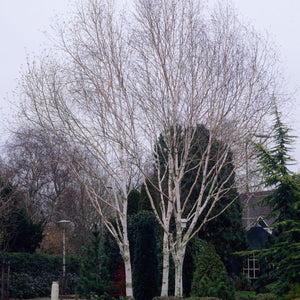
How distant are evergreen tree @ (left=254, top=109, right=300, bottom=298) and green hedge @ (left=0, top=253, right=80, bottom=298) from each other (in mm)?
11154

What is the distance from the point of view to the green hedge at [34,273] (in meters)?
19.7

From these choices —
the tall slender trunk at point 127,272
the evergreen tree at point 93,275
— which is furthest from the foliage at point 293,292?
the evergreen tree at point 93,275

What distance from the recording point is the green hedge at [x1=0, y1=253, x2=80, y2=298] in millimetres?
19703

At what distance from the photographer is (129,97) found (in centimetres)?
1288

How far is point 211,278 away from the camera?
12.3m

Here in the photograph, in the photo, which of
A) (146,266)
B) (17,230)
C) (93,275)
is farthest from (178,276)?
(17,230)

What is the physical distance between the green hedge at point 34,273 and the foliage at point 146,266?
309 inches

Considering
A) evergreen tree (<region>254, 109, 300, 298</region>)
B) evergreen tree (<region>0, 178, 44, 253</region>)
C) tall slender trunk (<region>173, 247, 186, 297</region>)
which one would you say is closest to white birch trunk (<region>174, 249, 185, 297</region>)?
tall slender trunk (<region>173, 247, 186, 297</region>)

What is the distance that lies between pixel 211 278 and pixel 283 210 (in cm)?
378

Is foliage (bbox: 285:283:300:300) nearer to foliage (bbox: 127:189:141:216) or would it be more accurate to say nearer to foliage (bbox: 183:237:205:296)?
foliage (bbox: 183:237:205:296)

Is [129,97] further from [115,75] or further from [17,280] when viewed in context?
[17,280]

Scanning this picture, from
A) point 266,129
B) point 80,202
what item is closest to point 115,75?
point 266,129

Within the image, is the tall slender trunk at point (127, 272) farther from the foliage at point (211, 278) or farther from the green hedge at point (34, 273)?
the green hedge at point (34, 273)

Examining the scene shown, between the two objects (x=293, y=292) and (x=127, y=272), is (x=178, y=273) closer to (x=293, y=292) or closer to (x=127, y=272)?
(x=127, y=272)
